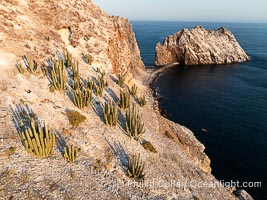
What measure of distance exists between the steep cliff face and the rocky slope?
112 millimetres

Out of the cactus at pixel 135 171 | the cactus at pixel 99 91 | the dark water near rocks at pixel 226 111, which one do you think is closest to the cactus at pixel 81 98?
the cactus at pixel 99 91

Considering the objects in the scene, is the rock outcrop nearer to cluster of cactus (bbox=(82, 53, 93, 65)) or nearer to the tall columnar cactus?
cluster of cactus (bbox=(82, 53, 93, 65))

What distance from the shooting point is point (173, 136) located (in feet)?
80.7

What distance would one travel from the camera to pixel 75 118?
59.4 feet

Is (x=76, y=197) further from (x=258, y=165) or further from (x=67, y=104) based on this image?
(x=258, y=165)

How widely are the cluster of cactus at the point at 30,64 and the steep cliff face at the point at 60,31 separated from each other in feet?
3.15

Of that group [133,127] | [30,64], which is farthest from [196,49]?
[30,64]

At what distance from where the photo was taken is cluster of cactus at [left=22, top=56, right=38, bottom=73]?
20.5 meters

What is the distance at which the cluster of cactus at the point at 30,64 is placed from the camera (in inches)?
807

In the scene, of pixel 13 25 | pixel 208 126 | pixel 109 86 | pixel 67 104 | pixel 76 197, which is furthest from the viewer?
pixel 208 126

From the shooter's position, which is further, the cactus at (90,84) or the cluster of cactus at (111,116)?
the cactus at (90,84)

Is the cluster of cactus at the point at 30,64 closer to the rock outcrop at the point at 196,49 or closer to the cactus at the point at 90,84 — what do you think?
the cactus at the point at 90,84

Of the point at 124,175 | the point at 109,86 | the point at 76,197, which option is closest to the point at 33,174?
the point at 76,197

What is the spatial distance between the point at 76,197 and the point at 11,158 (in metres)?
4.93
